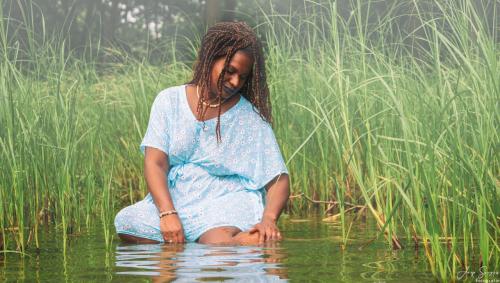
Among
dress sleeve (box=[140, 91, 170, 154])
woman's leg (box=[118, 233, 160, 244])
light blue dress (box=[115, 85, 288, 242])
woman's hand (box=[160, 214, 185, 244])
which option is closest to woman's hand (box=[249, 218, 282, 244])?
light blue dress (box=[115, 85, 288, 242])

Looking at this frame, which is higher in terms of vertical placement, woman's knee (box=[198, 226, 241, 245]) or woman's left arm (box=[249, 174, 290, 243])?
woman's left arm (box=[249, 174, 290, 243])

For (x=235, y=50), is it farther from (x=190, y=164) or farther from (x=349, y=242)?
(x=349, y=242)

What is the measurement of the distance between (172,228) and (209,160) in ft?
1.61

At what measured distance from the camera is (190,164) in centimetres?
502

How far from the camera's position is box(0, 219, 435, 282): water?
11.0 ft

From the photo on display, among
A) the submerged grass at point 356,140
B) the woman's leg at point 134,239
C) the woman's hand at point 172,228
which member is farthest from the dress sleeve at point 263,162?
the woman's leg at point 134,239

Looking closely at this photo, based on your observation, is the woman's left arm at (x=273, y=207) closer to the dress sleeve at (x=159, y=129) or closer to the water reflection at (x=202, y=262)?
the water reflection at (x=202, y=262)

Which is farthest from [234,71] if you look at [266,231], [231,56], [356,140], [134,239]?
[356,140]

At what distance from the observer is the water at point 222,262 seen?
11.0 feet

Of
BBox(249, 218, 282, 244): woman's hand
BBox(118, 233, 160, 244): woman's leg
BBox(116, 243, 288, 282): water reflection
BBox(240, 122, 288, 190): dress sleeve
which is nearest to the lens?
BBox(116, 243, 288, 282): water reflection

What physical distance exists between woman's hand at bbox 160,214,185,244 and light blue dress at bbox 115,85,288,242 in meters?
0.13

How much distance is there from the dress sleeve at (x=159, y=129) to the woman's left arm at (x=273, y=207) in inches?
24.2

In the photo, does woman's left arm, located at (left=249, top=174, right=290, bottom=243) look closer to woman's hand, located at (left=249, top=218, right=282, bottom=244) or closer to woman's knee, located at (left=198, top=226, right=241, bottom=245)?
woman's hand, located at (left=249, top=218, right=282, bottom=244)
